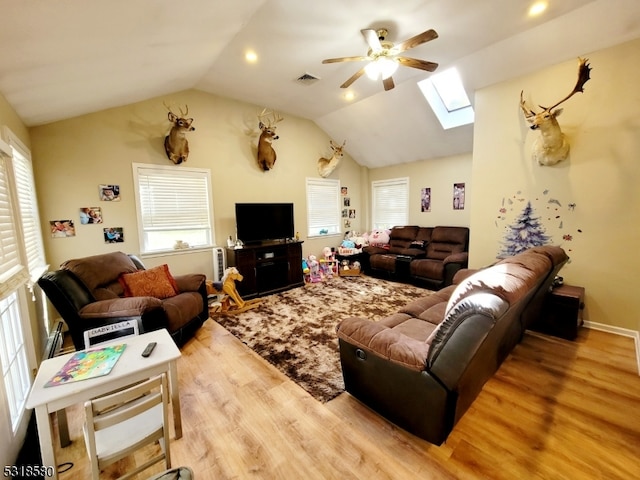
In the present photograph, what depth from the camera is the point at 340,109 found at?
16.3ft

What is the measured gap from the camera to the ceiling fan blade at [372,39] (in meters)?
2.32

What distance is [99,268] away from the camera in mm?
2668

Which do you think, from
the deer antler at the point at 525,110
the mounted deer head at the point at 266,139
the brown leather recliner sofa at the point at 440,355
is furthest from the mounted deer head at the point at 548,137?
the mounted deer head at the point at 266,139

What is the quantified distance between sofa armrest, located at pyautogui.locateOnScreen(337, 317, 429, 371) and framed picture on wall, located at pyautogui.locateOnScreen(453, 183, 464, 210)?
13.5 ft

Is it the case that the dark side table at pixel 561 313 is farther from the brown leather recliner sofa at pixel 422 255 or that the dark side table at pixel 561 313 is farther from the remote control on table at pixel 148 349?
the remote control on table at pixel 148 349

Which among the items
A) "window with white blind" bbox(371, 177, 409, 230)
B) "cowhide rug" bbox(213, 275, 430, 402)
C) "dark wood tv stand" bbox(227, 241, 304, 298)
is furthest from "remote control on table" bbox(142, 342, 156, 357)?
"window with white blind" bbox(371, 177, 409, 230)

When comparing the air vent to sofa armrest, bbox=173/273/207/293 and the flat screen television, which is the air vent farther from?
sofa armrest, bbox=173/273/207/293

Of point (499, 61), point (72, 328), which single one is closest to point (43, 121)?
point (72, 328)

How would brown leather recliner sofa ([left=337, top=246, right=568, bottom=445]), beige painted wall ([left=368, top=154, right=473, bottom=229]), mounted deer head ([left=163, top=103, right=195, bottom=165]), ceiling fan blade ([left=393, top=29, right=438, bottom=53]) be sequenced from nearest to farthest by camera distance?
brown leather recliner sofa ([left=337, top=246, right=568, bottom=445]), ceiling fan blade ([left=393, top=29, right=438, bottom=53]), mounted deer head ([left=163, top=103, right=195, bottom=165]), beige painted wall ([left=368, top=154, right=473, bottom=229])

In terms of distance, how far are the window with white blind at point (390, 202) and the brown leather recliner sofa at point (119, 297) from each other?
4.38m

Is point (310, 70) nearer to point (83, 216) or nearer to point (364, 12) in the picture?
point (364, 12)

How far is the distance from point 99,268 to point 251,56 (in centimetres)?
286

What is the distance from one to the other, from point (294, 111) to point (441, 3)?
10.2 ft

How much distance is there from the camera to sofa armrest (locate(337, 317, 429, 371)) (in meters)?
1.50
